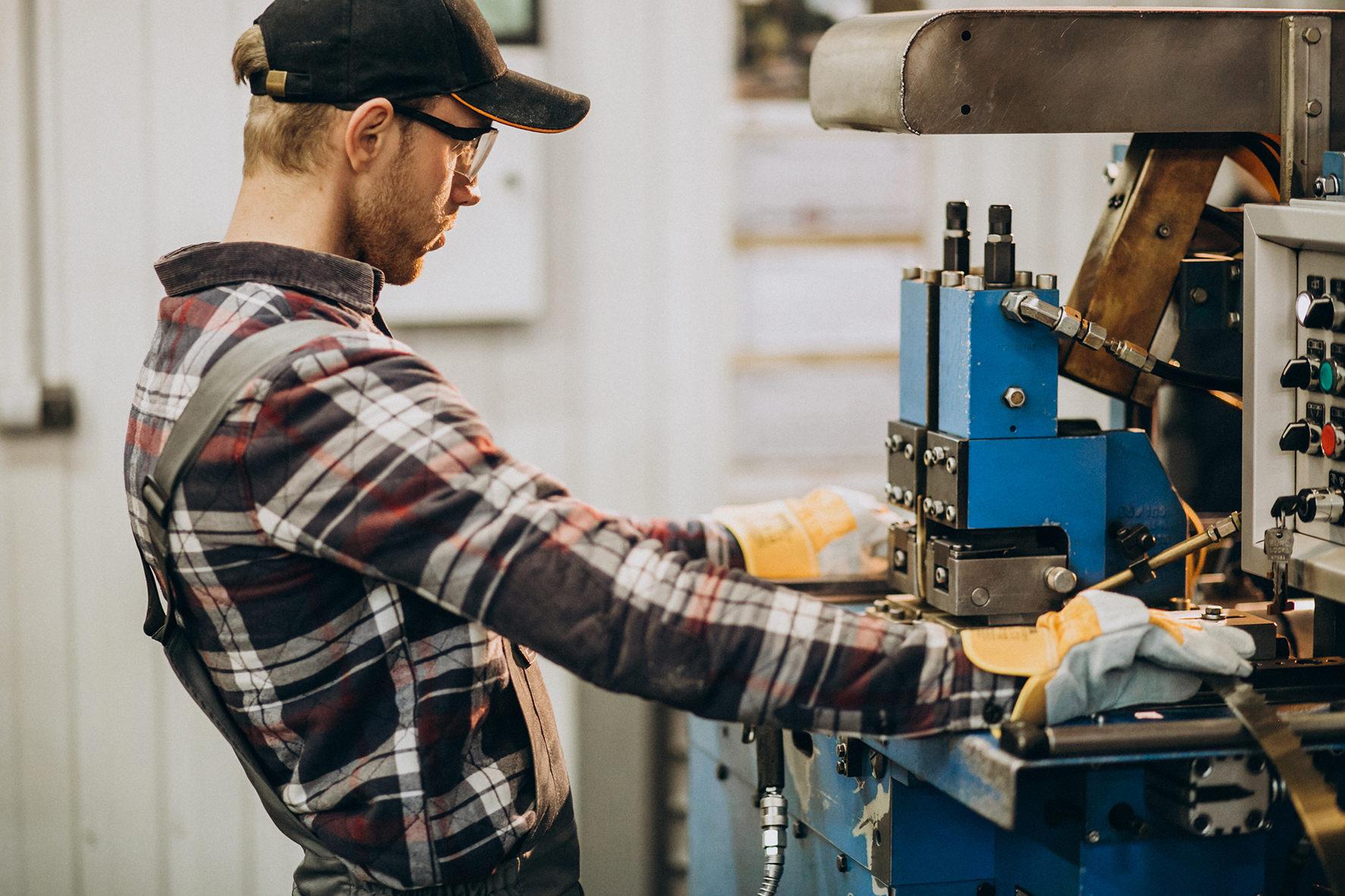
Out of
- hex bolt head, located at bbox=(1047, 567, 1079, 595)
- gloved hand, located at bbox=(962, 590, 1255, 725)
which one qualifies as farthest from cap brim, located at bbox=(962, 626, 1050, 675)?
hex bolt head, located at bbox=(1047, 567, 1079, 595)

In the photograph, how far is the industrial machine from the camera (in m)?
1.35

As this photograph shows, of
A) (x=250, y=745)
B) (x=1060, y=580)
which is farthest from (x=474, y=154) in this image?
(x=1060, y=580)

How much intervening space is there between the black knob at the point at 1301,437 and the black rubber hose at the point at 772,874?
0.71 meters

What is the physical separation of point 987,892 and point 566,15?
71.6 inches

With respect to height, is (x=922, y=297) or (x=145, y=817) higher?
(x=922, y=297)

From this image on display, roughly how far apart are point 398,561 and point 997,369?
0.67 metres

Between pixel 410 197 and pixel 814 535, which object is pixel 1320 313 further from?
pixel 410 197

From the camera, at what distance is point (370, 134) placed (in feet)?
4.37

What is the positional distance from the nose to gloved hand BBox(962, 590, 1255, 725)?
2.25 feet

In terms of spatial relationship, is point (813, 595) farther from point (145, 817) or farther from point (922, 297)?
point (145, 817)

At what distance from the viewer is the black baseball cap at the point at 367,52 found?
1.30m

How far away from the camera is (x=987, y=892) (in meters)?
1.49

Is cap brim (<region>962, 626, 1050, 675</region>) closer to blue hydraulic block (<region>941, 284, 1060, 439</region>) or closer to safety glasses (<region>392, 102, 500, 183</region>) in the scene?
blue hydraulic block (<region>941, 284, 1060, 439</region>)

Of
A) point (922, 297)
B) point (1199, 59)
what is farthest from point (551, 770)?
point (1199, 59)
